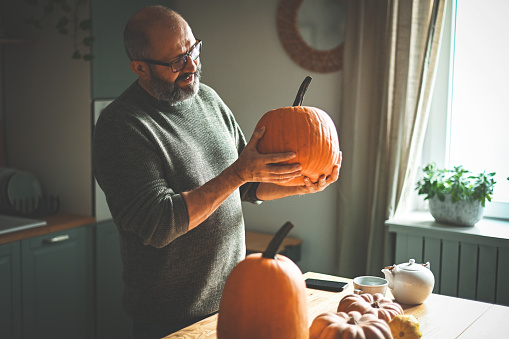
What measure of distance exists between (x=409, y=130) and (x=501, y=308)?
4.33ft

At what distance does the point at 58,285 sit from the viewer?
2830 mm

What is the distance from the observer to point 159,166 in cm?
149

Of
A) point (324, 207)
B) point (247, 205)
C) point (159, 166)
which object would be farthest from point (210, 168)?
point (247, 205)

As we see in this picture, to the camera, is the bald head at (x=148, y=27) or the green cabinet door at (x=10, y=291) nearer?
the bald head at (x=148, y=27)

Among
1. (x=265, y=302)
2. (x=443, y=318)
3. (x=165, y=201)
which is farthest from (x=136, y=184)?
(x=443, y=318)

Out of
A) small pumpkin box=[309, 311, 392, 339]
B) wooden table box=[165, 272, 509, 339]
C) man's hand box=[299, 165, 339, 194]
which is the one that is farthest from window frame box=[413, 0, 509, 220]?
small pumpkin box=[309, 311, 392, 339]

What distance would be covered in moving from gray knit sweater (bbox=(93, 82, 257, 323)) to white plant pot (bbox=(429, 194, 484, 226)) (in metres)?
1.33

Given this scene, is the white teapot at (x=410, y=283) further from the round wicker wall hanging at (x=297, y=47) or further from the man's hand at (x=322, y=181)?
the round wicker wall hanging at (x=297, y=47)

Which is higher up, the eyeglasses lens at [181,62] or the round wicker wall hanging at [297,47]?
the round wicker wall hanging at [297,47]

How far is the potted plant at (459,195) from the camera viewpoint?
2584 millimetres

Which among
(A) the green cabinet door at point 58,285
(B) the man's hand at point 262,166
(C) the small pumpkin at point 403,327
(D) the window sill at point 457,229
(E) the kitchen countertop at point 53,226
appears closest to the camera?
(C) the small pumpkin at point 403,327

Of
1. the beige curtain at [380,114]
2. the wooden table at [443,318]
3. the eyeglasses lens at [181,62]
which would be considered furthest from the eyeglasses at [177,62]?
the beige curtain at [380,114]

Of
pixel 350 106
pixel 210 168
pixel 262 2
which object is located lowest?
pixel 210 168

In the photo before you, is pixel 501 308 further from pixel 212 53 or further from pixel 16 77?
pixel 16 77
